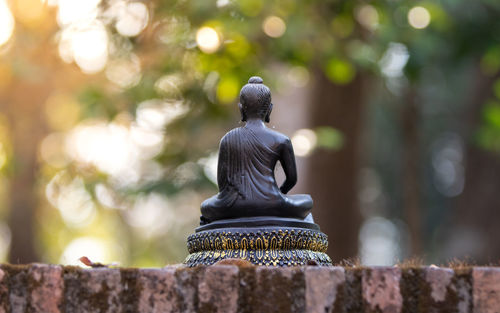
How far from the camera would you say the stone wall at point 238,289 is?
3.22 meters

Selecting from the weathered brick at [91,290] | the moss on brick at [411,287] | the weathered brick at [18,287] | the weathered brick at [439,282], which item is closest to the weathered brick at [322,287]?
the moss on brick at [411,287]

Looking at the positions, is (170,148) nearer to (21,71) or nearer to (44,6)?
(21,71)

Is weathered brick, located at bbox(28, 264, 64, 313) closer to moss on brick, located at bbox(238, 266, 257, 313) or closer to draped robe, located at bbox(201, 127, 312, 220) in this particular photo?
moss on brick, located at bbox(238, 266, 257, 313)

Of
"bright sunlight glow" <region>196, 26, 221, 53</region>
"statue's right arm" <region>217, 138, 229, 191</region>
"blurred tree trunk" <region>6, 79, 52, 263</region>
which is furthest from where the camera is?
"blurred tree trunk" <region>6, 79, 52, 263</region>

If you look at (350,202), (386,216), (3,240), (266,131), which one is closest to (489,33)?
(350,202)

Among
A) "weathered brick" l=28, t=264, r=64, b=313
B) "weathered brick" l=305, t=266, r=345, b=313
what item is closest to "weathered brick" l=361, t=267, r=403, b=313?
"weathered brick" l=305, t=266, r=345, b=313

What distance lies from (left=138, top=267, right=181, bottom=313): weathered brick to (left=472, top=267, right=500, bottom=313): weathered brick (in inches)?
44.3

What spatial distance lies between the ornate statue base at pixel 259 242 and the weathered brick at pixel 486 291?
0.81m

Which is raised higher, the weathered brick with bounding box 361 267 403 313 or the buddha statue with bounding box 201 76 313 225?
the buddha statue with bounding box 201 76 313 225

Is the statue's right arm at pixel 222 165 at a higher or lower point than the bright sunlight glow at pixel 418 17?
lower

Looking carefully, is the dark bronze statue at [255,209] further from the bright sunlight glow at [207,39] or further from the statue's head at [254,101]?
the bright sunlight glow at [207,39]

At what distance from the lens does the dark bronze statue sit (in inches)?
153

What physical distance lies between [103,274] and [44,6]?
8.58m

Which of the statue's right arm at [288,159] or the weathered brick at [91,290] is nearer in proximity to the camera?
the weathered brick at [91,290]
